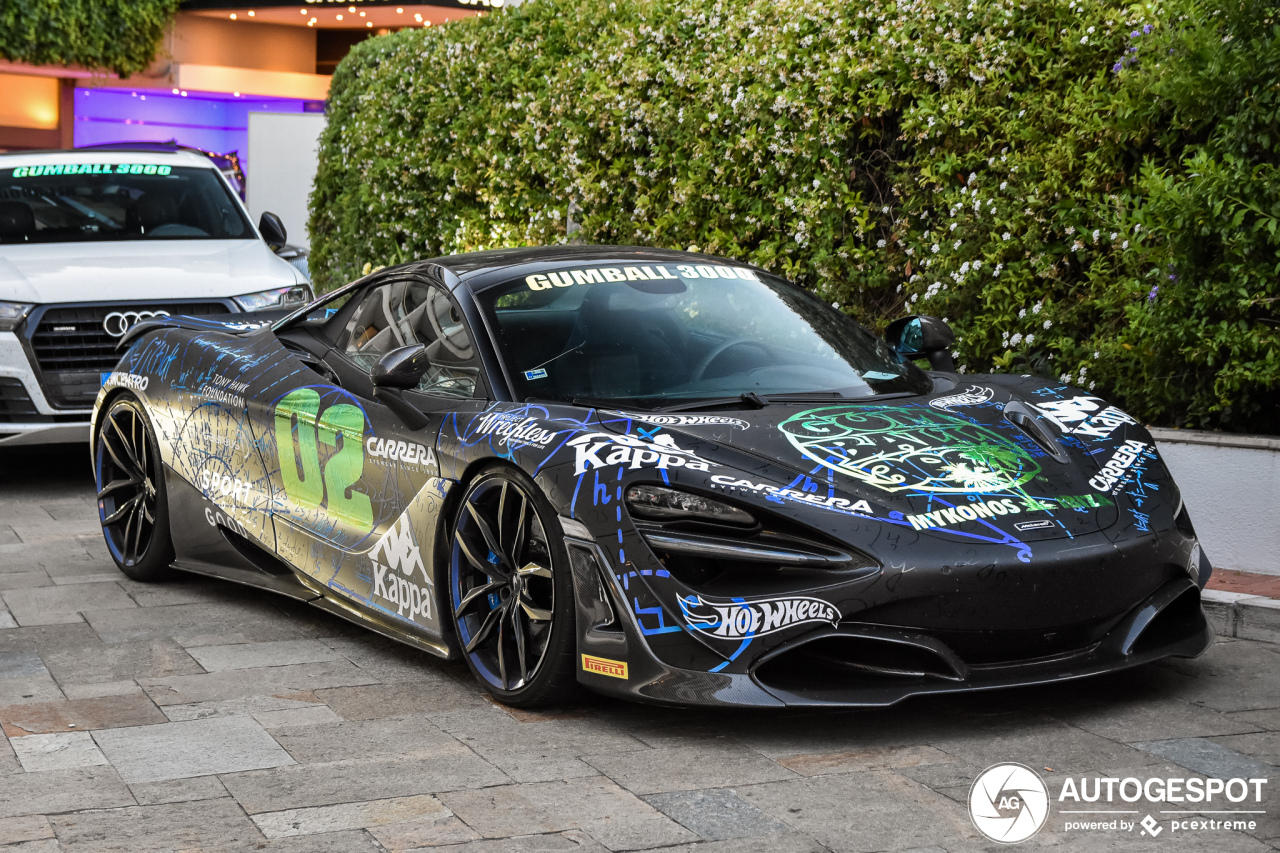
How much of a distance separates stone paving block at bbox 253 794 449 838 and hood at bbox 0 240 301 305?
556 cm

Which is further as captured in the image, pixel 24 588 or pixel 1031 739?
pixel 24 588

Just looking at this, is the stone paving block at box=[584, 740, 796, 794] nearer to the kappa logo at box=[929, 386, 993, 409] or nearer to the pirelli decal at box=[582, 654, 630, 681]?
the pirelli decal at box=[582, 654, 630, 681]

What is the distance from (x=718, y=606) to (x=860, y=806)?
0.62 meters

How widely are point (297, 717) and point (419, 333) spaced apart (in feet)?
4.65

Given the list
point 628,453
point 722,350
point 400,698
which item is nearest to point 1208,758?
point 628,453

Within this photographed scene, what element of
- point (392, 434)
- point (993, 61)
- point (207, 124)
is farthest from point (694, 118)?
point (207, 124)

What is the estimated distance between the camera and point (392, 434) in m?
4.83

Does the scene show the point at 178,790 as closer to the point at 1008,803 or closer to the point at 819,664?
the point at 819,664

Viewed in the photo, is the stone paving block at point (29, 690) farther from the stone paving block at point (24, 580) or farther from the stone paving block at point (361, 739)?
the stone paving block at point (24, 580)

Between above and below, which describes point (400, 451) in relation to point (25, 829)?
above

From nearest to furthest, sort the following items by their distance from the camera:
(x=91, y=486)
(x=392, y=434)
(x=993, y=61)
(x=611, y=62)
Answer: (x=392, y=434) < (x=993, y=61) < (x=91, y=486) < (x=611, y=62)

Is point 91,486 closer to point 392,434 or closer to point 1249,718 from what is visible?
point 392,434

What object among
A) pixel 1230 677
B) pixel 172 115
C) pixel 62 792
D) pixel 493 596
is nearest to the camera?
pixel 62 792

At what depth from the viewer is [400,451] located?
15.7 ft
